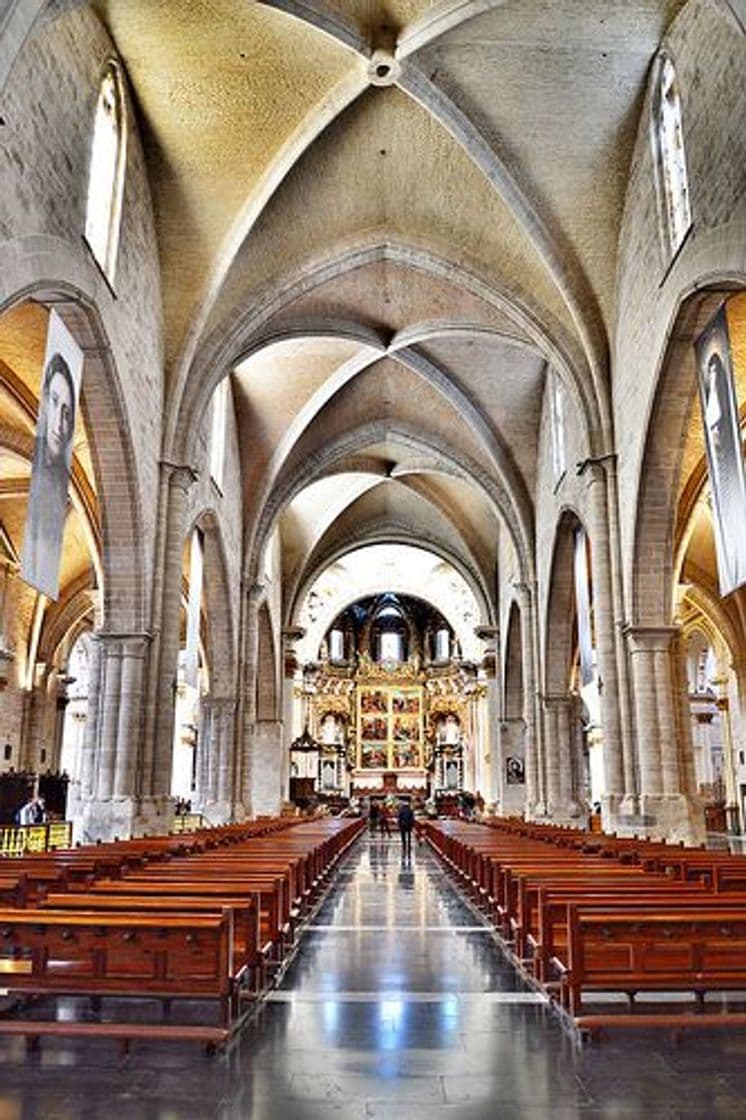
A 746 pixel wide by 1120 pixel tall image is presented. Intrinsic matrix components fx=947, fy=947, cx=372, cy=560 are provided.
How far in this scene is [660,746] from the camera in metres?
17.4

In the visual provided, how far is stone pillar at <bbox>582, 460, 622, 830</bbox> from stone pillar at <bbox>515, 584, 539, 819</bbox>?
359 inches

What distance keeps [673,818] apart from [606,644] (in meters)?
3.50

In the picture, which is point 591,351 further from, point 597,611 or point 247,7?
point 247,7

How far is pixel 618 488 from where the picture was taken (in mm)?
19156

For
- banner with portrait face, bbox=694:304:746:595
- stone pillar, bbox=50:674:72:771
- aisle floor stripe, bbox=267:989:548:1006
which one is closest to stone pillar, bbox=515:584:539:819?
banner with portrait face, bbox=694:304:746:595

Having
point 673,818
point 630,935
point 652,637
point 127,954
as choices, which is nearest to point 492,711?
point 652,637

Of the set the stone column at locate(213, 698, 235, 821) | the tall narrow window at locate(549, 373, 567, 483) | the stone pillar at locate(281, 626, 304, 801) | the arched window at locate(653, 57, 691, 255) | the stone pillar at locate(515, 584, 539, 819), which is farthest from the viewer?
the stone pillar at locate(281, 626, 304, 801)

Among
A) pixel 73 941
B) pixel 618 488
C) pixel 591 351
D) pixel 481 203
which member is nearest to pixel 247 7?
pixel 481 203

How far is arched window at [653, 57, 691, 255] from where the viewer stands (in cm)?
1498

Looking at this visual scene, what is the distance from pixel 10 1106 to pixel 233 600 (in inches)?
945

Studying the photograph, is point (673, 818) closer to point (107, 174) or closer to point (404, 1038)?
point (404, 1038)

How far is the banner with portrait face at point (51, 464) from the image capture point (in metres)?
11.8

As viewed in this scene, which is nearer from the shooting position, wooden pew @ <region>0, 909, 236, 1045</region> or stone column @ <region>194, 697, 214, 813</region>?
wooden pew @ <region>0, 909, 236, 1045</region>

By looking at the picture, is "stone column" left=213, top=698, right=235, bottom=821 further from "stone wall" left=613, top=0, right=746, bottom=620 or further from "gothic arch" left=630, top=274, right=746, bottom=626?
"gothic arch" left=630, top=274, right=746, bottom=626
